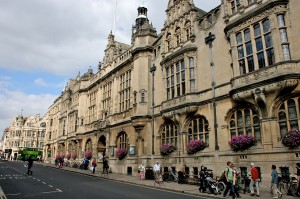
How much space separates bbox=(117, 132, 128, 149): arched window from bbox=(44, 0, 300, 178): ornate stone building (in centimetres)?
15

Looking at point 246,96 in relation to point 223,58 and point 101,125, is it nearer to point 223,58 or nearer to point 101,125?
point 223,58

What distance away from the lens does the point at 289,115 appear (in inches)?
667

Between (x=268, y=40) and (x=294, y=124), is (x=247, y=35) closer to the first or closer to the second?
(x=268, y=40)

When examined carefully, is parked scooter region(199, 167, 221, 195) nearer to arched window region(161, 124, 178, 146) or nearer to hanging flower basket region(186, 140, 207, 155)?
hanging flower basket region(186, 140, 207, 155)

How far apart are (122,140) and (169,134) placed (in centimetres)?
982

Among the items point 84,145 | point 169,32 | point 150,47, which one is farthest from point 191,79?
point 84,145

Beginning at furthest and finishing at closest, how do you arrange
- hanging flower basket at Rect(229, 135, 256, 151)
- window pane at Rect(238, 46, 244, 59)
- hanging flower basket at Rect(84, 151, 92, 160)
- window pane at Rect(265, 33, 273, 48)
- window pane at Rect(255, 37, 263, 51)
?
1. hanging flower basket at Rect(84, 151, 92, 160)
2. window pane at Rect(238, 46, 244, 59)
3. window pane at Rect(255, 37, 263, 51)
4. hanging flower basket at Rect(229, 135, 256, 151)
5. window pane at Rect(265, 33, 273, 48)

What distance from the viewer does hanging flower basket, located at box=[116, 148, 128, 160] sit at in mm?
32625

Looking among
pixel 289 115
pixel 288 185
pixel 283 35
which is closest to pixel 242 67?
pixel 283 35

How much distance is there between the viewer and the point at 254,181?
15.7 m

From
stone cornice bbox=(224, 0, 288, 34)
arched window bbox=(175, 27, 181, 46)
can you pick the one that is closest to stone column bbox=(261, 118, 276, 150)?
stone cornice bbox=(224, 0, 288, 34)

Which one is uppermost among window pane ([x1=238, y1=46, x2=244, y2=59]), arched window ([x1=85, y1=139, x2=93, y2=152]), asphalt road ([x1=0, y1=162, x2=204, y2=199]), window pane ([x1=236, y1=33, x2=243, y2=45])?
window pane ([x1=236, y1=33, x2=243, y2=45])

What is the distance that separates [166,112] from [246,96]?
959 centimetres

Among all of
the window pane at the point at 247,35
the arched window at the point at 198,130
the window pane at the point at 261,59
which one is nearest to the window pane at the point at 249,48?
the window pane at the point at 247,35
